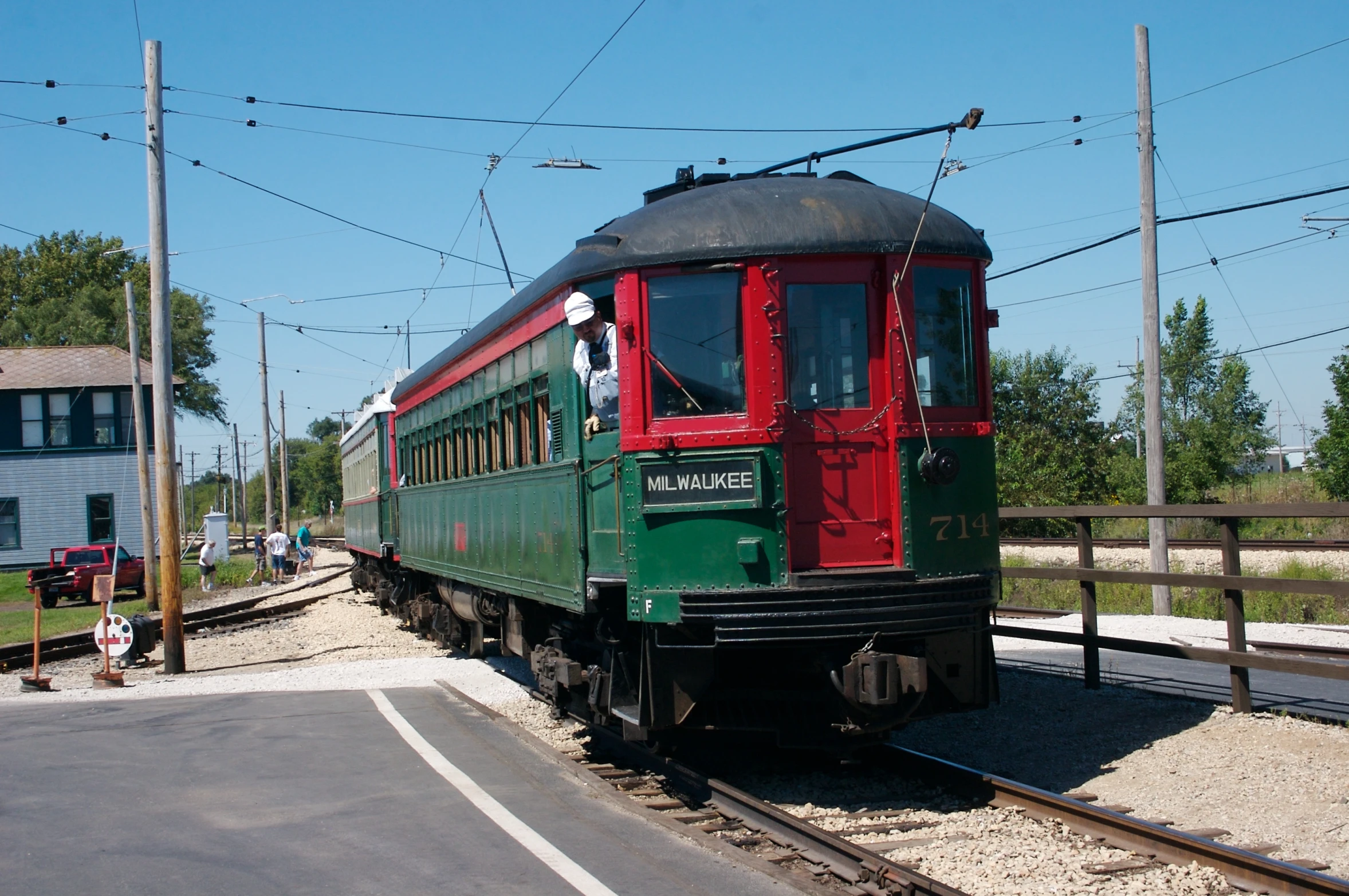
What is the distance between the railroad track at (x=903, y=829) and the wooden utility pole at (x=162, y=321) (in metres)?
9.05

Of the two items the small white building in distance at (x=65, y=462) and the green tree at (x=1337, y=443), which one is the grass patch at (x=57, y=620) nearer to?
the small white building in distance at (x=65, y=462)

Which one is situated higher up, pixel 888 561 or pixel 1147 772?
pixel 888 561

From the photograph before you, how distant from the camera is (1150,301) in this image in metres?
15.1

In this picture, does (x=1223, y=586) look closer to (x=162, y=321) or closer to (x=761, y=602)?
(x=761, y=602)

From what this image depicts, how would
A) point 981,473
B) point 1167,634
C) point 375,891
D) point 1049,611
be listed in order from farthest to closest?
point 1049,611, point 1167,634, point 981,473, point 375,891

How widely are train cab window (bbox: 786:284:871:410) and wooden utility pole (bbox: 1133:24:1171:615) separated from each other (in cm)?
898

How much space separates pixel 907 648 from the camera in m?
6.92

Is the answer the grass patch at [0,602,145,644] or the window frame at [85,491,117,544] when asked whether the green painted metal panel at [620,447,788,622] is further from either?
the window frame at [85,491,117,544]

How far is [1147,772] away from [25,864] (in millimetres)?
6025

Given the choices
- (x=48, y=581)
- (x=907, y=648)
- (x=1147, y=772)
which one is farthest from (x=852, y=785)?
(x=48, y=581)

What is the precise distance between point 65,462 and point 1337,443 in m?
38.2

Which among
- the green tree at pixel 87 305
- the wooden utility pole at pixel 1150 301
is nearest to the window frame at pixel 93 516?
the green tree at pixel 87 305

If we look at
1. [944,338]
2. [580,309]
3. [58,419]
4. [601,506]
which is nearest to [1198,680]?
[944,338]

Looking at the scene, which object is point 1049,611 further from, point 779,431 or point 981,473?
point 779,431
